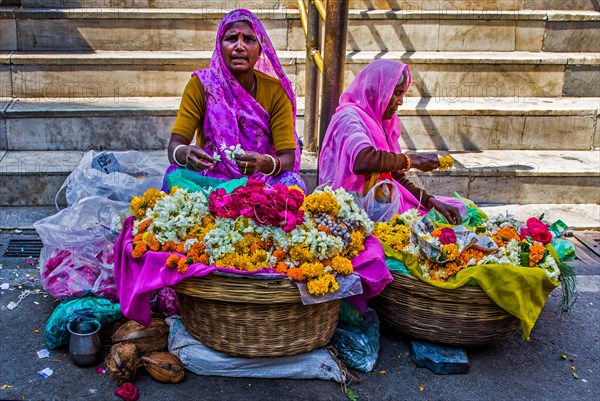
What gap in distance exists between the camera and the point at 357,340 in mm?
3240

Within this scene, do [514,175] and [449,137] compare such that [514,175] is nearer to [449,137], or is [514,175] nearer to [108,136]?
[449,137]

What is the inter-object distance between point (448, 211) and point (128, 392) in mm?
2076

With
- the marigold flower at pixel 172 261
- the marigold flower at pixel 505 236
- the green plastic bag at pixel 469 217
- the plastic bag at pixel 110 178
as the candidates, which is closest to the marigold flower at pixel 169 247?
the marigold flower at pixel 172 261

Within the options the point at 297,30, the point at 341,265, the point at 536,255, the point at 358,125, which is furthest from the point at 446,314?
the point at 297,30

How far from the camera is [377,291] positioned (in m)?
3.09

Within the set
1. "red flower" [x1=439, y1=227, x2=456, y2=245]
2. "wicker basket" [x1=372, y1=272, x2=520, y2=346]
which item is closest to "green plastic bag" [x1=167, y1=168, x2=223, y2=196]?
"wicker basket" [x1=372, y1=272, x2=520, y2=346]

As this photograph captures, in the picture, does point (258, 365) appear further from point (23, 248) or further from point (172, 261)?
point (23, 248)

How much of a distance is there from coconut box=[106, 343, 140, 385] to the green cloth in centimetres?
141

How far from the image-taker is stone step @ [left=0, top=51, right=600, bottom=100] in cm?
548

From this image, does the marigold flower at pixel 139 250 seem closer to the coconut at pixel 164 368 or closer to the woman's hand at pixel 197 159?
the coconut at pixel 164 368

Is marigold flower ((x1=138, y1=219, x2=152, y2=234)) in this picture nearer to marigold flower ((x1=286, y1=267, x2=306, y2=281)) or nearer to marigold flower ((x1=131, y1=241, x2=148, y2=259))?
marigold flower ((x1=131, y1=241, x2=148, y2=259))

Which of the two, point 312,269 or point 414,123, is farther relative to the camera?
point 414,123

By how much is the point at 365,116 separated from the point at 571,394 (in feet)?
6.13

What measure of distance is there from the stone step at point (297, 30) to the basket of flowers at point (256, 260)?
313 centimetres
